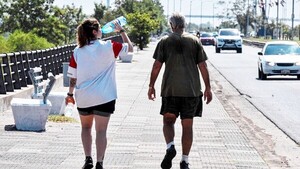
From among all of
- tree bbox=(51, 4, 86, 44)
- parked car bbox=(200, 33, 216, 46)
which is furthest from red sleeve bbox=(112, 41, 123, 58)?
parked car bbox=(200, 33, 216, 46)

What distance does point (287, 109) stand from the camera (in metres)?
19.5

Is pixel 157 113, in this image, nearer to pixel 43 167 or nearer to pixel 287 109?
pixel 287 109

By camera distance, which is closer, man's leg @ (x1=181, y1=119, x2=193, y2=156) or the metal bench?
man's leg @ (x1=181, y1=119, x2=193, y2=156)

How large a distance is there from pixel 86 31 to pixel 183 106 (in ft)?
5.08

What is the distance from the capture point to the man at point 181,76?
972 centimetres

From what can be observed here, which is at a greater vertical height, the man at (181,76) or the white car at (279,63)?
the man at (181,76)

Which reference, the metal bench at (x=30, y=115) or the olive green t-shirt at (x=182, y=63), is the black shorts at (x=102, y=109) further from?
the metal bench at (x=30, y=115)

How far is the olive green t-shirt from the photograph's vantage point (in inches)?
383

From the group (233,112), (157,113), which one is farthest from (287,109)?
(157,113)

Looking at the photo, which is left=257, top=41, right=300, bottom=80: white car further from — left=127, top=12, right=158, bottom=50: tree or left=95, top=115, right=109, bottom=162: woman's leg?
left=127, top=12, right=158, bottom=50: tree

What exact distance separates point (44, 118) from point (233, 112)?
6549 mm

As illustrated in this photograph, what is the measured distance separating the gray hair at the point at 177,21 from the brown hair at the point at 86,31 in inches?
41.2

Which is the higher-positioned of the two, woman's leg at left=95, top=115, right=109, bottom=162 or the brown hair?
the brown hair

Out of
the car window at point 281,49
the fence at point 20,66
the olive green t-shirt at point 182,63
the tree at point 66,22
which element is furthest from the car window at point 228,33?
the olive green t-shirt at point 182,63
